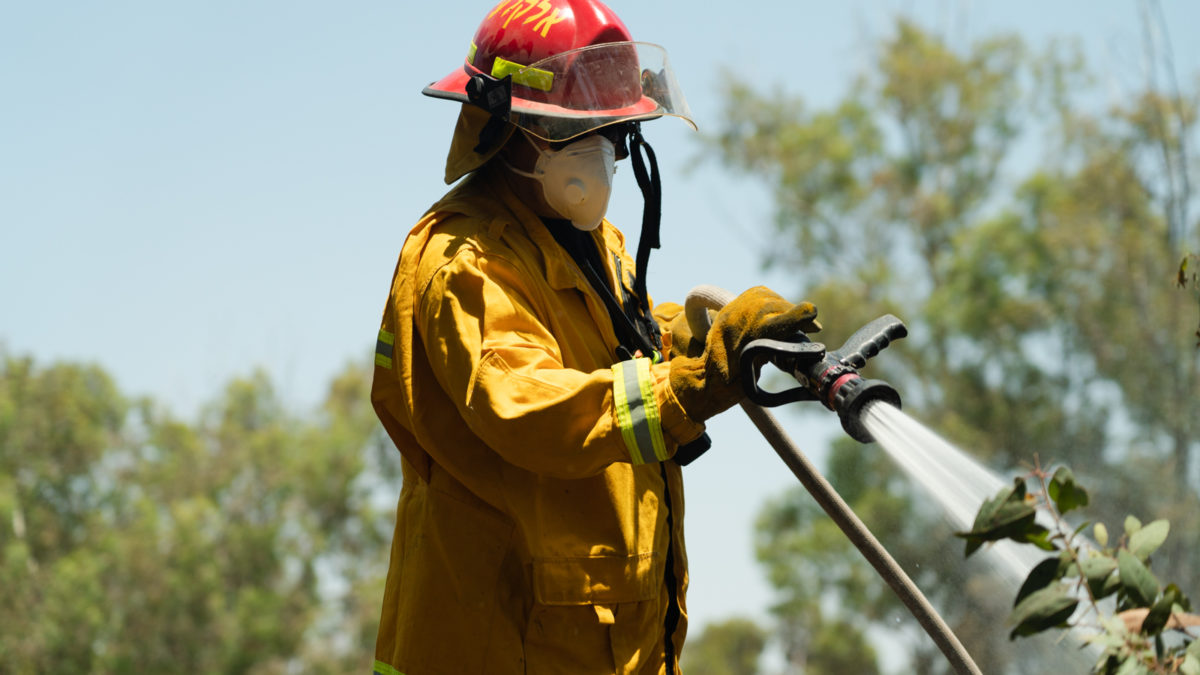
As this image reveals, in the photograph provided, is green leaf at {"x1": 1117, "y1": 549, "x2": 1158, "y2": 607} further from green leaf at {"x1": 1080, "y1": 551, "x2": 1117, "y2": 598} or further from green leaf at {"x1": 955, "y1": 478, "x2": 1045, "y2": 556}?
green leaf at {"x1": 955, "y1": 478, "x2": 1045, "y2": 556}

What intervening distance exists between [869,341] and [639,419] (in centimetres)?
64

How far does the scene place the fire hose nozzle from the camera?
272 centimetres

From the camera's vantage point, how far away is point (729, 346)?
2.80 meters

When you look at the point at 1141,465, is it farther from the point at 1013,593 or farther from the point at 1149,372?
the point at 1013,593

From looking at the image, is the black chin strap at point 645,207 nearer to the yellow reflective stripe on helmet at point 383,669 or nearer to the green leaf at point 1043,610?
the yellow reflective stripe on helmet at point 383,669

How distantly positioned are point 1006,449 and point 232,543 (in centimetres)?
1878

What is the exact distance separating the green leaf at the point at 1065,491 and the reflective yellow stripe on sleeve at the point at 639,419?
79cm

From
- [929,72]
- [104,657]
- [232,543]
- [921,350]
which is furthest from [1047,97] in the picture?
[104,657]

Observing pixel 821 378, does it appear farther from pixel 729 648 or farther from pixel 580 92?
pixel 729 648

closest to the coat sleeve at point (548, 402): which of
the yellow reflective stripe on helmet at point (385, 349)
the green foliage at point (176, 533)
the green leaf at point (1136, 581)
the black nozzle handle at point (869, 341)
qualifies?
the yellow reflective stripe on helmet at point (385, 349)

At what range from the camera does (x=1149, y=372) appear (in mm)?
22391

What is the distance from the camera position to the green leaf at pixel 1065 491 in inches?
95.6

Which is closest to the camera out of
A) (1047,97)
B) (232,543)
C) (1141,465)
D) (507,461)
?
(507,461)

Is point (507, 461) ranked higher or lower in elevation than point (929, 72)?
lower
